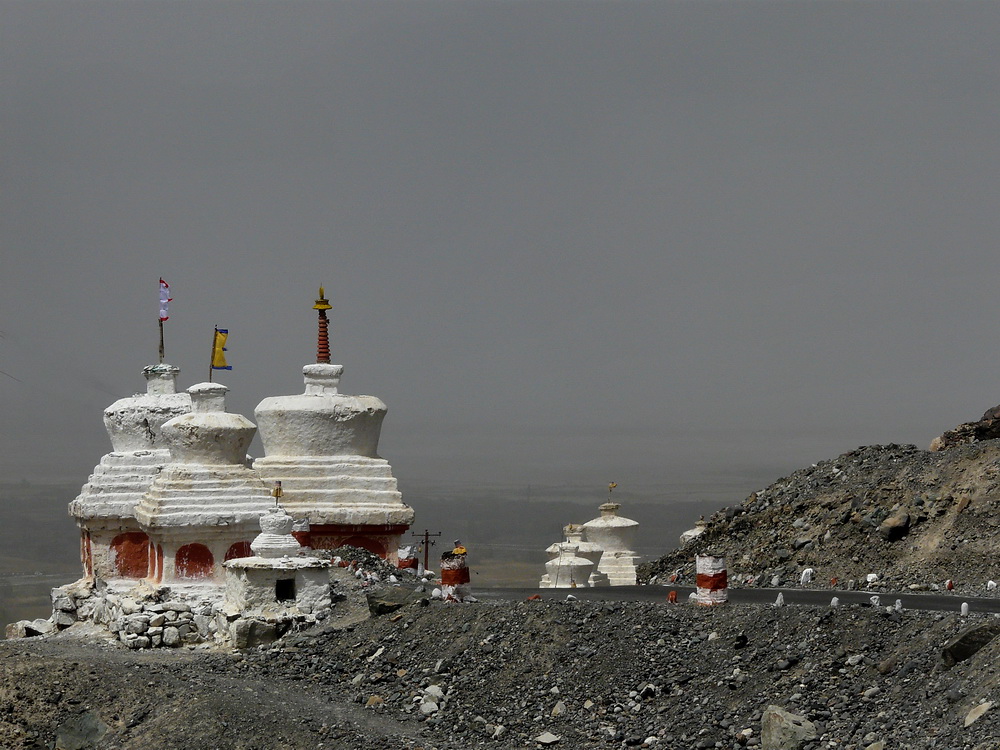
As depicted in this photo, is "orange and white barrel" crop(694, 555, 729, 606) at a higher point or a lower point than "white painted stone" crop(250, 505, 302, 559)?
lower

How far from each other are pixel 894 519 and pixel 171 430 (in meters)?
15.8

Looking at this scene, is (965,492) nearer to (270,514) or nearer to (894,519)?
(894,519)

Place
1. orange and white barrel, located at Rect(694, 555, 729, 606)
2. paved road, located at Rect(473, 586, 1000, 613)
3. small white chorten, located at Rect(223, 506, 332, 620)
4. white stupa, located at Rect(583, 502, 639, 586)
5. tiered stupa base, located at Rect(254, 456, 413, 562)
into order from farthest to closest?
1. white stupa, located at Rect(583, 502, 639, 586)
2. tiered stupa base, located at Rect(254, 456, 413, 562)
3. small white chorten, located at Rect(223, 506, 332, 620)
4. paved road, located at Rect(473, 586, 1000, 613)
5. orange and white barrel, located at Rect(694, 555, 729, 606)

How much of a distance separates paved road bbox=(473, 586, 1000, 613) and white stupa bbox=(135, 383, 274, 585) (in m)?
5.07

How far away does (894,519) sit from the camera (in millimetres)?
30406

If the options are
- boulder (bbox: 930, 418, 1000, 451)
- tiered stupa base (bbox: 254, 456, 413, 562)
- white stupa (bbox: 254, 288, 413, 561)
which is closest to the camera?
tiered stupa base (bbox: 254, 456, 413, 562)

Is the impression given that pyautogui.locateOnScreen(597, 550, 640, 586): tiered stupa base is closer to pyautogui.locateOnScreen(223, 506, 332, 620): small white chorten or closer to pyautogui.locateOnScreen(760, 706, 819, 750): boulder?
pyautogui.locateOnScreen(223, 506, 332, 620): small white chorten

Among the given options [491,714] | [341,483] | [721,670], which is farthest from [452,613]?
[341,483]

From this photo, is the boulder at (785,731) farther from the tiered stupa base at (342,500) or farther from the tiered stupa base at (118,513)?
the tiered stupa base at (118,513)

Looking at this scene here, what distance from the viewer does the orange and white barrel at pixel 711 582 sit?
21516 mm

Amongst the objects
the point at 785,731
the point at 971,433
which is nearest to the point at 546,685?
the point at 785,731

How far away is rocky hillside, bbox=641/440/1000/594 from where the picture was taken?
28578mm

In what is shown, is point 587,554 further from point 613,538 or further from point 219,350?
point 219,350

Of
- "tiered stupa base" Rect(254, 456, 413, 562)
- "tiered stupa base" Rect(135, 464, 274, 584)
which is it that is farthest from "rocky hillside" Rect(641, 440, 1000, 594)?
"tiered stupa base" Rect(135, 464, 274, 584)
